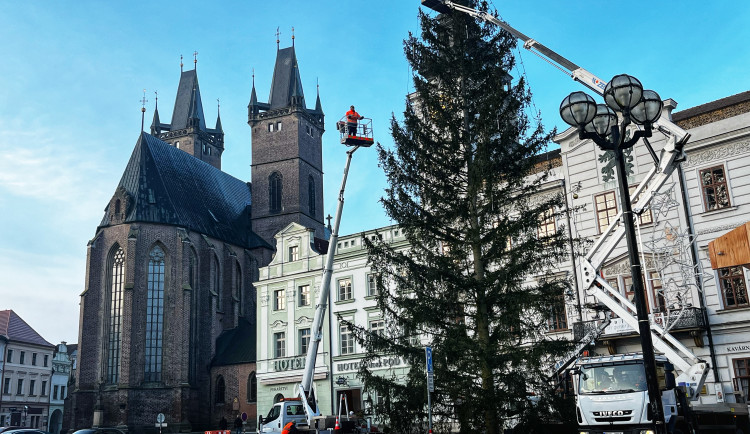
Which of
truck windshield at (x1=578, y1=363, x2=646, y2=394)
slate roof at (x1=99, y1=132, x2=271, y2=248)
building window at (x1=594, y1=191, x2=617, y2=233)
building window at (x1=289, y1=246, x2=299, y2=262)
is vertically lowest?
truck windshield at (x1=578, y1=363, x2=646, y2=394)

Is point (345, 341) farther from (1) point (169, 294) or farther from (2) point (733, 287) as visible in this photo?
(1) point (169, 294)

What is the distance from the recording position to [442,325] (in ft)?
59.9

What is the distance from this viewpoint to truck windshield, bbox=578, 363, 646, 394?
1497cm

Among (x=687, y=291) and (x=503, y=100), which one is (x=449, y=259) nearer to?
(x=503, y=100)

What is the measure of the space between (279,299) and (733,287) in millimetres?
24644

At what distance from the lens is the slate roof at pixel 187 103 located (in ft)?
276

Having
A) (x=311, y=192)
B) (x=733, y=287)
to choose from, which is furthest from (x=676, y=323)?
(x=311, y=192)

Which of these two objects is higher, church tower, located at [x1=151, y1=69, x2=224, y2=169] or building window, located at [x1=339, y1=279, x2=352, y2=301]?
church tower, located at [x1=151, y1=69, x2=224, y2=169]

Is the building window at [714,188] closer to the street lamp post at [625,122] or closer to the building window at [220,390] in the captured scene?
the street lamp post at [625,122]

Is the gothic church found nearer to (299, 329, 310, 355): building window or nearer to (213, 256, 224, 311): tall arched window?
(213, 256, 224, 311): tall arched window

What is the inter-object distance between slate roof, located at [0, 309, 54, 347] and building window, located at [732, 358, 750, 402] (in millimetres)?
63219

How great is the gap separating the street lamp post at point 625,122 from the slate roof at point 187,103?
254 feet

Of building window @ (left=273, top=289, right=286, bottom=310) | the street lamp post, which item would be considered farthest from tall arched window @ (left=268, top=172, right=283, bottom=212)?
the street lamp post

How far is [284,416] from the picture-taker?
2316 centimetres
